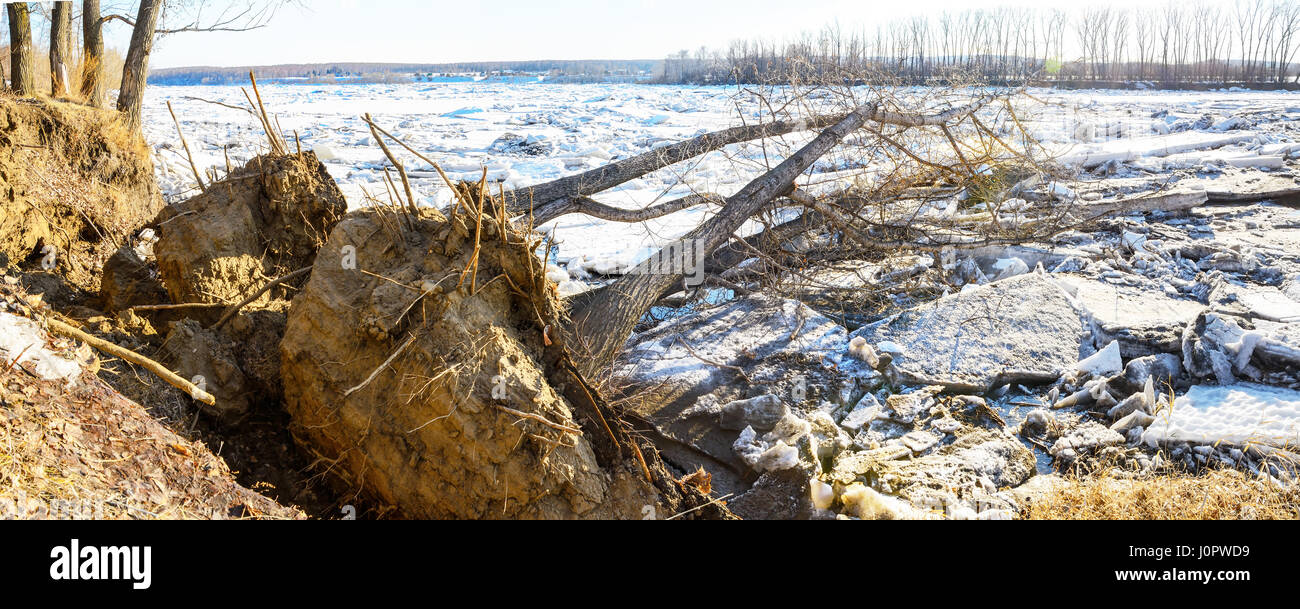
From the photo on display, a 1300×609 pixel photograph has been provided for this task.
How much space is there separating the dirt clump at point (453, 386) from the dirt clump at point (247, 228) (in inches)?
28.6

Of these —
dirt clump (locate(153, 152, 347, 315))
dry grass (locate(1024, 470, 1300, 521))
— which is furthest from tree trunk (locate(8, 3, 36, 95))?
dry grass (locate(1024, 470, 1300, 521))

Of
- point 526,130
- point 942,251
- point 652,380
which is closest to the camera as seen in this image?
point 652,380

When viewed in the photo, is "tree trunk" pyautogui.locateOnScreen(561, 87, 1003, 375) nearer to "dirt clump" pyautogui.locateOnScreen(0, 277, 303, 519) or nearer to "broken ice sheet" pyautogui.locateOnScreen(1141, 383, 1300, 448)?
"dirt clump" pyautogui.locateOnScreen(0, 277, 303, 519)

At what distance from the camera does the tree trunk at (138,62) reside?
694 cm

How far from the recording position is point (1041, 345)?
16.6 feet

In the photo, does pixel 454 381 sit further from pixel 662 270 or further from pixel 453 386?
pixel 662 270

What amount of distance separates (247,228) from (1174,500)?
4.62m

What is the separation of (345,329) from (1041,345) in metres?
4.51

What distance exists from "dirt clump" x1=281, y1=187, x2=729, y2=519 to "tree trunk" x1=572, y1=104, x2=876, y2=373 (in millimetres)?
1044

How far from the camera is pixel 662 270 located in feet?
16.2

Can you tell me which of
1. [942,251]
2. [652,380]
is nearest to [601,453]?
[652,380]

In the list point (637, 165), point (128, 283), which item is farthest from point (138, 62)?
point (637, 165)
